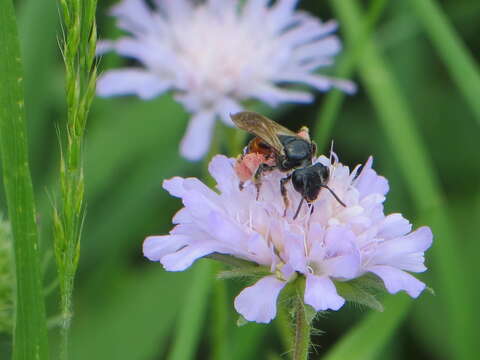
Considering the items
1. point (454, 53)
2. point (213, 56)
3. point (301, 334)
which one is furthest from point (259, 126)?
point (213, 56)

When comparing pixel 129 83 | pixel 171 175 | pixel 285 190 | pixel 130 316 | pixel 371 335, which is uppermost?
pixel 129 83

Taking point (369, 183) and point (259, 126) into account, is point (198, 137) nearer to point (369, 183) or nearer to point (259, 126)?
point (259, 126)

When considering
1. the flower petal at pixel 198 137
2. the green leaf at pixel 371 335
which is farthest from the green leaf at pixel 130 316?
the green leaf at pixel 371 335

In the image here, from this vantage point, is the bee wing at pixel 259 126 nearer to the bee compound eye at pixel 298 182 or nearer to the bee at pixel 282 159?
the bee at pixel 282 159

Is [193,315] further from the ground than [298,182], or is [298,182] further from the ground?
[298,182]

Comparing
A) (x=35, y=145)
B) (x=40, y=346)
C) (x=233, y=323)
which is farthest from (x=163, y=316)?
(x=40, y=346)

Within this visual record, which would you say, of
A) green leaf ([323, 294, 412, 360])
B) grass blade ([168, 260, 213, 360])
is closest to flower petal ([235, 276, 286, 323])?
green leaf ([323, 294, 412, 360])

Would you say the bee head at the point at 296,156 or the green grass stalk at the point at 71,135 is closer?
the green grass stalk at the point at 71,135

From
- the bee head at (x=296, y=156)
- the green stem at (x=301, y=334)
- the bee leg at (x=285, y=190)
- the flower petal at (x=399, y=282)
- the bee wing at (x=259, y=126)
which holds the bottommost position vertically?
the green stem at (x=301, y=334)
